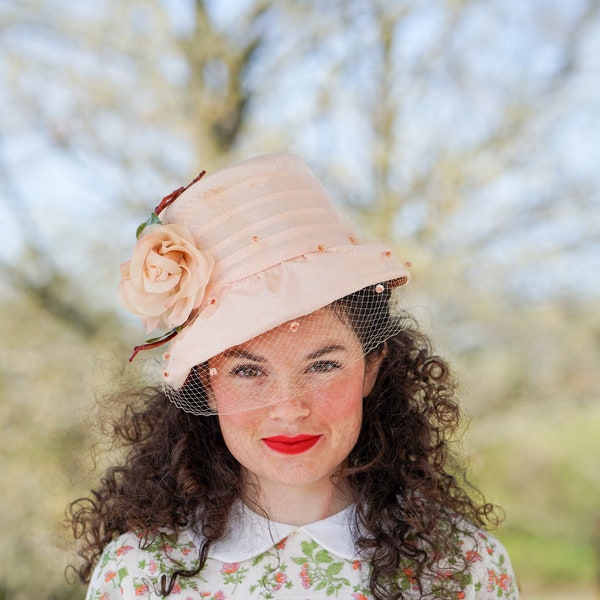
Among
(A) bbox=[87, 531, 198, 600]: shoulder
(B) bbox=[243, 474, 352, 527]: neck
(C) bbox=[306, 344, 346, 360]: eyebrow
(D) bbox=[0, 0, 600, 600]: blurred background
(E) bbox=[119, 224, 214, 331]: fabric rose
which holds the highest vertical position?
(D) bbox=[0, 0, 600, 600]: blurred background

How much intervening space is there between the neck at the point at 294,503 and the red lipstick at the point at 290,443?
15cm

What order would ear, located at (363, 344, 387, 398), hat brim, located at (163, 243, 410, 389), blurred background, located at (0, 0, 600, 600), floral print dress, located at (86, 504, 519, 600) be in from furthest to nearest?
blurred background, located at (0, 0, 600, 600) < ear, located at (363, 344, 387, 398) < floral print dress, located at (86, 504, 519, 600) < hat brim, located at (163, 243, 410, 389)

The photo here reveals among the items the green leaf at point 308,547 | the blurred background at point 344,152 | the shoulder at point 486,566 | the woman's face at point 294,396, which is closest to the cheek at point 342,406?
the woman's face at point 294,396

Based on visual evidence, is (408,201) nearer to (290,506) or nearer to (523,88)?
(523,88)

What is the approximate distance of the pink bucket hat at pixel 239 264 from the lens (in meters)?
1.54

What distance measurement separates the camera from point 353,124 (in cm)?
456

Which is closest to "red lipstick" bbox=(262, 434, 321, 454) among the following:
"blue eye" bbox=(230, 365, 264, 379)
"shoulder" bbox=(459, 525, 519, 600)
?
"blue eye" bbox=(230, 365, 264, 379)

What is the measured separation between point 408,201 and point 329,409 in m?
3.08

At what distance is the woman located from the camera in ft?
5.17

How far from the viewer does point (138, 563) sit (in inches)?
66.9

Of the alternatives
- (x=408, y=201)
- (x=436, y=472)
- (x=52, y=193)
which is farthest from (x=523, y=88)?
(x=436, y=472)

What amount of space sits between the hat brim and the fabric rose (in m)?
0.04

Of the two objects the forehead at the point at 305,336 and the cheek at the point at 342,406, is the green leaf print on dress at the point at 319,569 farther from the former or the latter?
the forehead at the point at 305,336

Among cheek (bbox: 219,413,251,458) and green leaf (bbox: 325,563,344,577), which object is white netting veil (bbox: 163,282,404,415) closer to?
cheek (bbox: 219,413,251,458)
